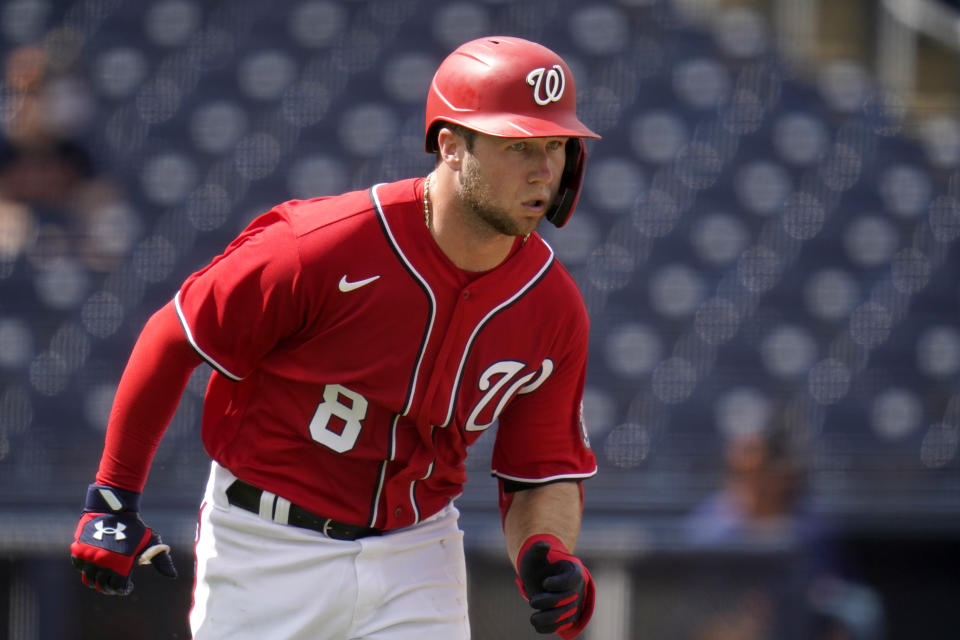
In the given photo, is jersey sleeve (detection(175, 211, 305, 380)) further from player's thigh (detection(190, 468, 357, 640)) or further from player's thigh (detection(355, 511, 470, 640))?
player's thigh (detection(355, 511, 470, 640))

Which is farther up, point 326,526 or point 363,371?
point 363,371

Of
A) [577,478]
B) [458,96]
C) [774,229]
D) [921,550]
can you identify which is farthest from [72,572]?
[774,229]

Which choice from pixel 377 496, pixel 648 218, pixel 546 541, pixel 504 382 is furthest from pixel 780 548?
pixel 648 218

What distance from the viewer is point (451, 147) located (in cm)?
227

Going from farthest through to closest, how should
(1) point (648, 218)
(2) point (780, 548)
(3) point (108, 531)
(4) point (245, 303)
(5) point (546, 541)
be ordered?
(1) point (648, 218), (2) point (780, 548), (5) point (546, 541), (3) point (108, 531), (4) point (245, 303)

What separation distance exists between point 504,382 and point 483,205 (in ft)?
1.23

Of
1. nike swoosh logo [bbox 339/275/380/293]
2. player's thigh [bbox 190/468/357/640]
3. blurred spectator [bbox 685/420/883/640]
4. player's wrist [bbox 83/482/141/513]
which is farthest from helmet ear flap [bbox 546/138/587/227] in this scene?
blurred spectator [bbox 685/420/883/640]

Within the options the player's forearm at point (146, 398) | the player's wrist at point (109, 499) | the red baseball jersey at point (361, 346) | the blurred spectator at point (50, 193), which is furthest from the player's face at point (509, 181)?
the blurred spectator at point (50, 193)

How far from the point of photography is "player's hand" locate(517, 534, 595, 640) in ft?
7.50

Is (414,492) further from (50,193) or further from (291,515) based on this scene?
(50,193)

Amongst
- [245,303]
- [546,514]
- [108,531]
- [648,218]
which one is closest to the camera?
[245,303]

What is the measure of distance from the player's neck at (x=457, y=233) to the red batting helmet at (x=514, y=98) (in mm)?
118

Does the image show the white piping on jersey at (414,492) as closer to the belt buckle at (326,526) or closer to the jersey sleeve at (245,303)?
the belt buckle at (326,526)

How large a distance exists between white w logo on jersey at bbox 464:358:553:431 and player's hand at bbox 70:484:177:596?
2.15 feet
